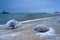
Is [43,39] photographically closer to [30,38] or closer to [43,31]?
[30,38]

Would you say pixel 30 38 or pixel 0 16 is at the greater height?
pixel 0 16

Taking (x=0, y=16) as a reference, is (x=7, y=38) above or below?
below

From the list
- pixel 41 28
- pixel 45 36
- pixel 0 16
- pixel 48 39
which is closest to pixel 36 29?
pixel 41 28

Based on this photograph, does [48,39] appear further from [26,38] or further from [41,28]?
[41,28]

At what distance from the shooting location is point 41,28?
5785 millimetres

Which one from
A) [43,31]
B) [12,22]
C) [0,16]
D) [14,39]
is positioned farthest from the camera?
[0,16]

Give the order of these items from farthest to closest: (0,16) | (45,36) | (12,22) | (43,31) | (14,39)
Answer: (0,16) < (12,22) < (43,31) < (45,36) < (14,39)

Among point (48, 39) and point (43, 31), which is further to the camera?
point (43, 31)

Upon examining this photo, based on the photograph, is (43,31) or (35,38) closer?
(35,38)

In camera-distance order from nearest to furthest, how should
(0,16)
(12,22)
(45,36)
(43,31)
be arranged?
(45,36) < (43,31) < (12,22) < (0,16)

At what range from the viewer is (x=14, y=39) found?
452cm

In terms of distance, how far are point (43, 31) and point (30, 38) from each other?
126cm

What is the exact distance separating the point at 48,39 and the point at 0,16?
9.17m

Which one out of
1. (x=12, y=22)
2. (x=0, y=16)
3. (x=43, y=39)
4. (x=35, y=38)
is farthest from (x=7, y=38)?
(x=0, y=16)
